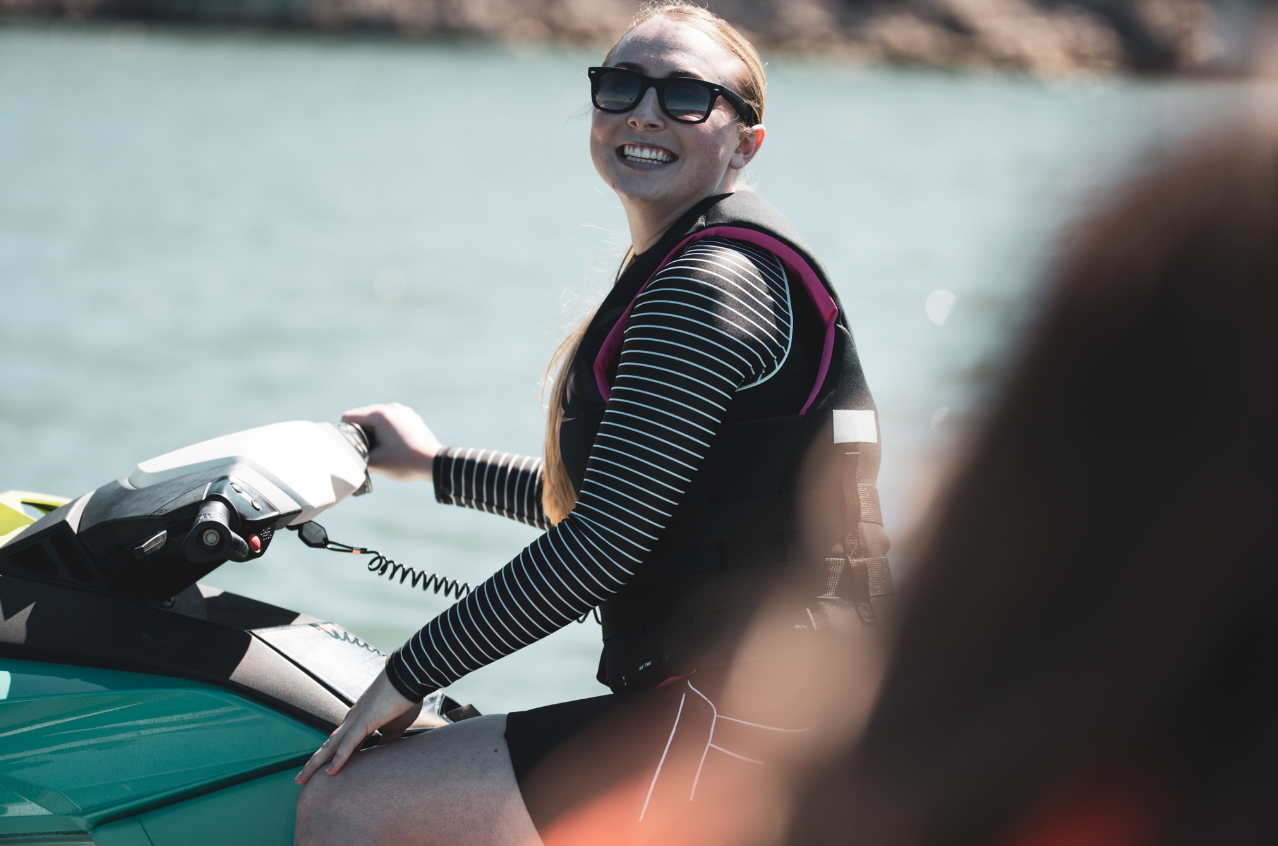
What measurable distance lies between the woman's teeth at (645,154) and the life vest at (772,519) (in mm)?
264

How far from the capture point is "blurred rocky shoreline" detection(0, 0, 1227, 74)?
4575cm

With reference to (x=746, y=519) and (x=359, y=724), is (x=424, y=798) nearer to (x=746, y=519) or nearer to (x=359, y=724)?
(x=359, y=724)

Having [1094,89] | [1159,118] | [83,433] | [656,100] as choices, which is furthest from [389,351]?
[1094,89]

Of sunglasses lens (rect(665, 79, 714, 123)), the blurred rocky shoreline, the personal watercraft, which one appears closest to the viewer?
the personal watercraft

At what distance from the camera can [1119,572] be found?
2.05 feet

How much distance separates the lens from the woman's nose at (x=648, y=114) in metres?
1.96

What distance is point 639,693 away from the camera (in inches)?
64.6

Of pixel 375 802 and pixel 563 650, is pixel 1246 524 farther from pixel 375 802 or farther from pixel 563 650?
pixel 563 650

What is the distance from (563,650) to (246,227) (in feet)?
39.8

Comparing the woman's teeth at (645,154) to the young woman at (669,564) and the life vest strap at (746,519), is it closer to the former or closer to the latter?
the young woman at (669,564)

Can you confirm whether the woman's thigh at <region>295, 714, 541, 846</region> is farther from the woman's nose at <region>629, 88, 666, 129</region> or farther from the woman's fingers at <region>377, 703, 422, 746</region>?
the woman's nose at <region>629, 88, 666, 129</region>

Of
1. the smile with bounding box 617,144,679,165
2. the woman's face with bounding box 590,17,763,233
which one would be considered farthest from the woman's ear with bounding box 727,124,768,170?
the smile with bounding box 617,144,679,165

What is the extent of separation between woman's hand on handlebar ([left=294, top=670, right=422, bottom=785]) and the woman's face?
2.85 feet

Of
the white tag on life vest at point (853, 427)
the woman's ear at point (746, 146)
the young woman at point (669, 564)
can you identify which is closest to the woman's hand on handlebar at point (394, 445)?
the young woman at point (669, 564)
